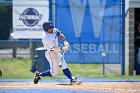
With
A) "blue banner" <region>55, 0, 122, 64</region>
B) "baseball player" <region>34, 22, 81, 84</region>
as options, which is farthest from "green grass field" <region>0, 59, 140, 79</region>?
"baseball player" <region>34, 22, 81, 84</region>

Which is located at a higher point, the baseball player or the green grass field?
the baseball player

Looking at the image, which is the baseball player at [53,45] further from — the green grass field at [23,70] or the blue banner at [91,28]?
the blue banner at [91,28]

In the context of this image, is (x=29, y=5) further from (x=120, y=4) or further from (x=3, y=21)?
(x=120, y=4)

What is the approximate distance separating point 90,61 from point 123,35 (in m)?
1.41

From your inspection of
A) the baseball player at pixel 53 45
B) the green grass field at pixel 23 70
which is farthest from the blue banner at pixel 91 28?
the baseball player at pixel 53 45

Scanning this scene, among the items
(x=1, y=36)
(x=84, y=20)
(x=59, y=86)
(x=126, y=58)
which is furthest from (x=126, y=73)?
(x=1, y=36)

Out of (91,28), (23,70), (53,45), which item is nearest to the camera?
(53,45)

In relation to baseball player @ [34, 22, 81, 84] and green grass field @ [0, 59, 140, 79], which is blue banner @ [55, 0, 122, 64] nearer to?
green grass field @ [0, 59, 140, 79]

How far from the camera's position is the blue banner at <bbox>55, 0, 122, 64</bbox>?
15445 millimetres

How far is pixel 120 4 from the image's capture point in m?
15.5

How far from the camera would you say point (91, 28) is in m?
15.5

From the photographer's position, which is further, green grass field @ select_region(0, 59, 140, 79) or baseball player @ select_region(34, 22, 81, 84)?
green grass field @ select_region(0, 59, 140, 79)

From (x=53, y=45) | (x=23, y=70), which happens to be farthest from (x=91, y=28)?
(x=53, y=45)

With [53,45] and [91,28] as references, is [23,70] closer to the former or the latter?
[91,28]
